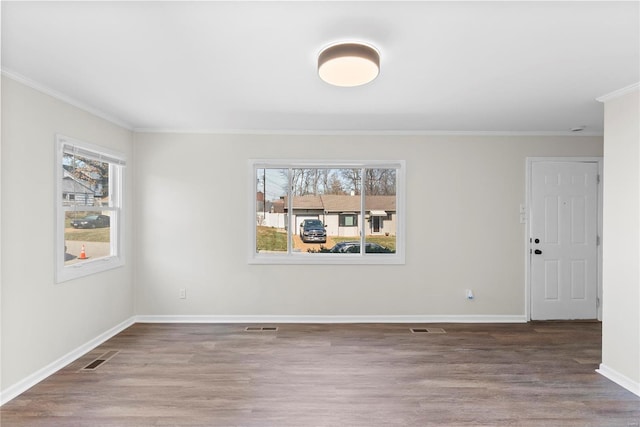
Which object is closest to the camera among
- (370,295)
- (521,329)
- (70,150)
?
(70,150)

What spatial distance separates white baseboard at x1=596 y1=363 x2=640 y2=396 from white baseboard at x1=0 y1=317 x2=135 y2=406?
4612 millimetres

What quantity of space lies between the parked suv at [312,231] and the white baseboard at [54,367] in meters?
2.38

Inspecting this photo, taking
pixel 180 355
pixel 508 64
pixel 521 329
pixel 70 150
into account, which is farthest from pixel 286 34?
pixel 521 329

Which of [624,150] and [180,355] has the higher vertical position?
[624,150]

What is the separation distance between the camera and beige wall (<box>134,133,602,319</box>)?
4.46 m

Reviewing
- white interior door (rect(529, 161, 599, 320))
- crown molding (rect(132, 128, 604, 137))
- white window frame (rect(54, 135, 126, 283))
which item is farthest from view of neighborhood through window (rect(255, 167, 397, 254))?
white interior door (rect(529, 161, 599, 320))

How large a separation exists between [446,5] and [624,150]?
7.35 feet

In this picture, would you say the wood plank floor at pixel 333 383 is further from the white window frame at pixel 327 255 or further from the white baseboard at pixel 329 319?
the white window frame at pixel 327 255

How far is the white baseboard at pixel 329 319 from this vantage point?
14.6ft

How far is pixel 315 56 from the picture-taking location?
2.28 meters

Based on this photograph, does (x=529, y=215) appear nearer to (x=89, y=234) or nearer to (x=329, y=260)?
(x=329, y=260)

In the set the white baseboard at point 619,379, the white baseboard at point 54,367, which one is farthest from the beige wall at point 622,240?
the white baseboard at point 54,367

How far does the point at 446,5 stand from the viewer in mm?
1718

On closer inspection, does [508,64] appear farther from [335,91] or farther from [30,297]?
[30,297]
